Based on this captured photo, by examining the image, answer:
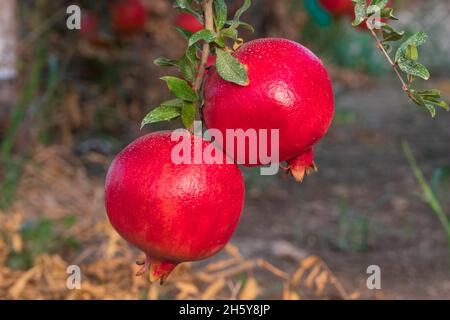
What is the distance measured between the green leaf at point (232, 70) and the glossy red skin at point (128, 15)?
224cm

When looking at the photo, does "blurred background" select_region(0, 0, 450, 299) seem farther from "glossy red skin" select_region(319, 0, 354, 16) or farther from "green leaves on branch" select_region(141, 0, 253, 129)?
"green leaves on branch" select_region(141, 0, 253, 129)

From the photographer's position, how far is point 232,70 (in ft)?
1.94

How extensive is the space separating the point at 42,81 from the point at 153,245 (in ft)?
8.58

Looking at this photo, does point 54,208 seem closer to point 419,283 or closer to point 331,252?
point 331,252

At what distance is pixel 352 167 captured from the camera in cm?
336

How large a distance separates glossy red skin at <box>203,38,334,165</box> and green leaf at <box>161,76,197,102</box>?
0.04 meters

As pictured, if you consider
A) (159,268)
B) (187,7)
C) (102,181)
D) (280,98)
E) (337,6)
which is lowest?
(159,268)

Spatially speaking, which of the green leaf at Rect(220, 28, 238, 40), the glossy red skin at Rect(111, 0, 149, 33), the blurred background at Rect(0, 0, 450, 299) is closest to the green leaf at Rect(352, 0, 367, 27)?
the green leaf at Rect(220, 28, 238, 40)

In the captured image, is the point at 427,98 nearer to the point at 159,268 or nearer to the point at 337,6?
the point at 159,268

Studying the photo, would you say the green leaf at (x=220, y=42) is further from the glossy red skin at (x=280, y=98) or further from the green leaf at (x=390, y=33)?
the green leaf at (x=390, y=33)

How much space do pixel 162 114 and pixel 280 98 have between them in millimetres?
121

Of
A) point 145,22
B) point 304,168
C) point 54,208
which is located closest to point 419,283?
point 54,208

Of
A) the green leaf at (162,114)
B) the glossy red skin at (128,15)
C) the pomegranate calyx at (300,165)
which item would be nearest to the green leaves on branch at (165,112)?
the green leaf at (162,114)

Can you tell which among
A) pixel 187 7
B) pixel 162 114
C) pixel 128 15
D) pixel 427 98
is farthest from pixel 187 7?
pixel 128 15
